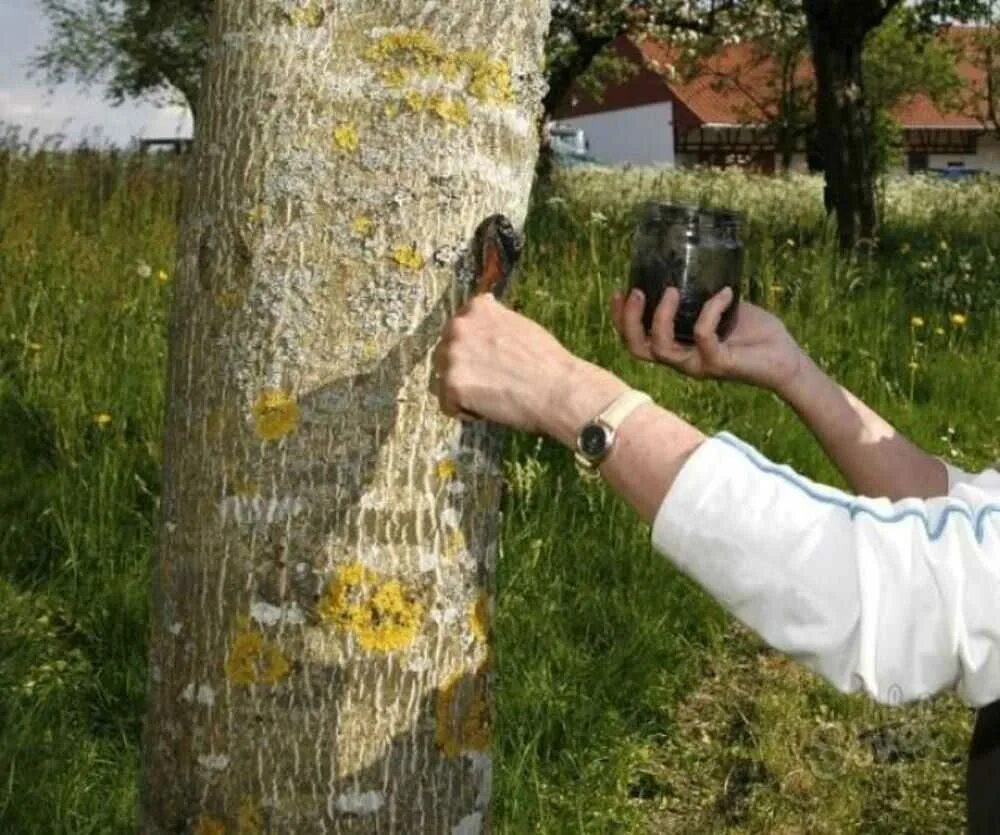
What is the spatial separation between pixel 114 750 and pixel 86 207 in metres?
3.77

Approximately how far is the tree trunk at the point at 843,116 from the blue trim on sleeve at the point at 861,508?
11.2 meters

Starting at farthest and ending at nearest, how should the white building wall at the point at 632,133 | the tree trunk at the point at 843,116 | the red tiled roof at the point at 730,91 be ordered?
the white building wall at the point at 632,133 → the red tiled roof at the point at 730,91 → the tree trunk at the point at 843,116

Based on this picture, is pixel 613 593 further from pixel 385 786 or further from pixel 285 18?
pixel 285 18

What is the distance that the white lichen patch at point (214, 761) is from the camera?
1.96 meters

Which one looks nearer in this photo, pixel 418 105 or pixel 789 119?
pixel 418 105

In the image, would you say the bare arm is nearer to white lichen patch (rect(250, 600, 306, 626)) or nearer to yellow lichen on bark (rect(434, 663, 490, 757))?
yellow lichen on bark (rect(434, 663, 490, 757))

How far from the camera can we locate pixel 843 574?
1.53 meters

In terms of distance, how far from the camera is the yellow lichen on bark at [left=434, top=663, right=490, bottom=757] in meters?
2.01

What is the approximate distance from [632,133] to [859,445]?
6109 cm

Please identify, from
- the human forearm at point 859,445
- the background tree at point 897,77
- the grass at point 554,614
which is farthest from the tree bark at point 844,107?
the background tree at point 897,77

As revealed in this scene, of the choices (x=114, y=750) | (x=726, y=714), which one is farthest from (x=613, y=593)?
(x=114, y=750)

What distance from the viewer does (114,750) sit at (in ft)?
11.4

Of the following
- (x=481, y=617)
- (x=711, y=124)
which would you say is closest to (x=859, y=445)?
(x=481, y=617)

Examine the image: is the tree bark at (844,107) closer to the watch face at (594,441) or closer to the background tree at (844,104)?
the background tree at (844,104)
